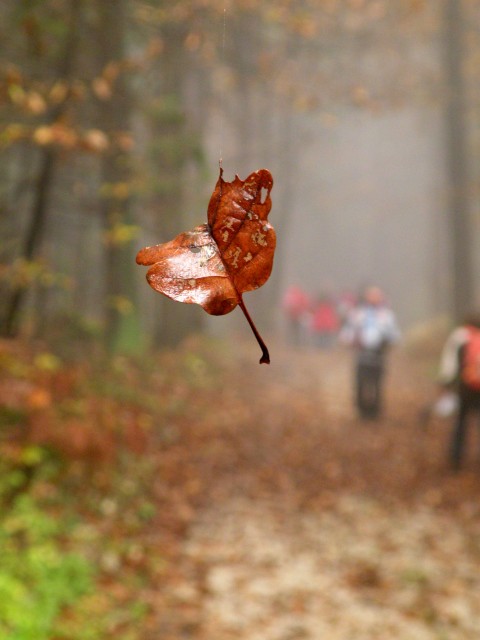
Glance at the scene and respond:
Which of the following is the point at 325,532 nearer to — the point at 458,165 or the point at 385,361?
the point at 385,361

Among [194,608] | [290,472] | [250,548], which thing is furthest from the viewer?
[290,472]

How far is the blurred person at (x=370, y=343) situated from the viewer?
32.2ft

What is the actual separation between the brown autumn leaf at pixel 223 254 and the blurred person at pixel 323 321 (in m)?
17.4

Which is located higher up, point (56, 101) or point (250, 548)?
point (56, 101)

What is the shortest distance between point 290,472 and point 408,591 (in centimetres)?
271

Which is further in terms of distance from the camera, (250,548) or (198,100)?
(198,100)

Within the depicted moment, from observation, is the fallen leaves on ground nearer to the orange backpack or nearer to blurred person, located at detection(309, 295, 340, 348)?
the orange backpack

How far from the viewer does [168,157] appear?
29.8 ft

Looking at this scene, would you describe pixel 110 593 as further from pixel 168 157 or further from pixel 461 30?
pixel 461 30

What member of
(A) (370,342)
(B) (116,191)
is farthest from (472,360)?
(B) (116,191)

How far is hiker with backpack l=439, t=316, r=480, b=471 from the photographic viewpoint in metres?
6.78

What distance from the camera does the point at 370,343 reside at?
10.0 meters

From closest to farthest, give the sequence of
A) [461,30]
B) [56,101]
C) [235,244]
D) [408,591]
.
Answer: [235,244] < [56,101] < [408,591] < [461,30]

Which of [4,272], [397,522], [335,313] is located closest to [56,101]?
[4,272]
